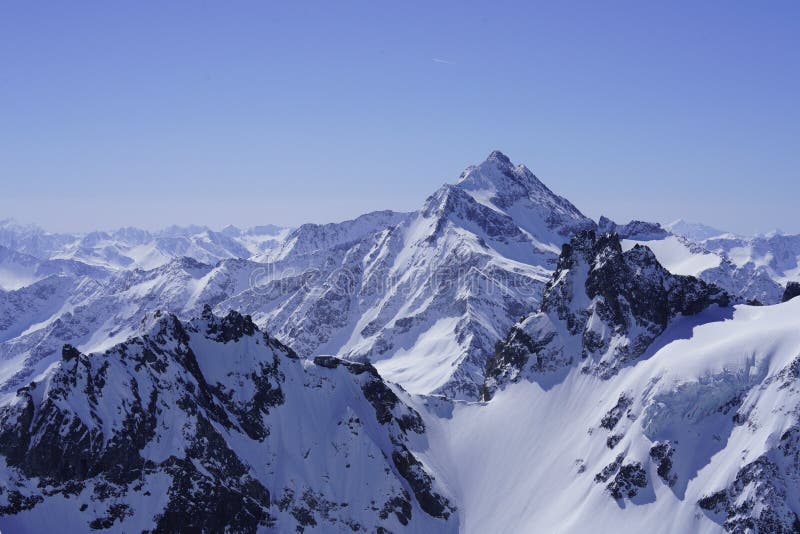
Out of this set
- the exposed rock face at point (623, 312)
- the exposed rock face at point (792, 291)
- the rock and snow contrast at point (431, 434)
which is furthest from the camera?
the exposed rock face at point (792, 291)

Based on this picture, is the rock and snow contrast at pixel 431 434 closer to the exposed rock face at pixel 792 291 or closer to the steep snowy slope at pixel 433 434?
the steep snowy slope at pixel 433 434

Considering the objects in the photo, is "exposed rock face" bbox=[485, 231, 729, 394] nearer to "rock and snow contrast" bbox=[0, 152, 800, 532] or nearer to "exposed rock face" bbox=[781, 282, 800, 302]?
"rock and snow contrast" bbox=[0, 152, 800, 532]

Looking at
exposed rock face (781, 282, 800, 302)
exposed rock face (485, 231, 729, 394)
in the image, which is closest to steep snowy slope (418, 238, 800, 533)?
exposed rock face (485, 231, 729, 394)

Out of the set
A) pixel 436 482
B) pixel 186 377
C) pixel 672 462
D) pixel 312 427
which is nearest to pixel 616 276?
pixel 672 462

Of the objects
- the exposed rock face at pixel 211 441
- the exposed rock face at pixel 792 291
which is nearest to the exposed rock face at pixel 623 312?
the exposed rock face at pixel 792 291

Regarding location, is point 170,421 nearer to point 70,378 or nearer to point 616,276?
point 70,378

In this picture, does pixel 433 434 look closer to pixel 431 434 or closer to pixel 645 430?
pixel 431 434

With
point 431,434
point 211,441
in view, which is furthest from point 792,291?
point 211,441

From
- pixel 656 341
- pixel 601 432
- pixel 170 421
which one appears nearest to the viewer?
pixel 170 421
